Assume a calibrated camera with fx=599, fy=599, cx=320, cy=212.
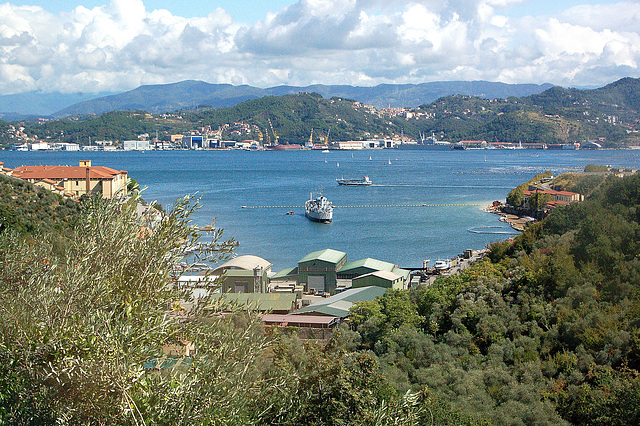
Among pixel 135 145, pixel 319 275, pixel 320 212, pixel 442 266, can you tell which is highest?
pixel 135 145

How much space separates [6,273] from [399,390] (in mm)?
2954

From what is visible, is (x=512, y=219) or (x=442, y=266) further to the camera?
(x=512, y=219)

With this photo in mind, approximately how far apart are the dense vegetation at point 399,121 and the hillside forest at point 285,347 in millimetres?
72840

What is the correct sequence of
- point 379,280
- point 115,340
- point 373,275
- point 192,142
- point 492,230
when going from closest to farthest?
point 115,340 → point 379,280 → point 373,275 → point 492,230 → point 192,142

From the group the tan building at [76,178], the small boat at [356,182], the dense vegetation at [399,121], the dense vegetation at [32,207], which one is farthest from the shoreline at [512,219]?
the dense vegetation at [399,121]

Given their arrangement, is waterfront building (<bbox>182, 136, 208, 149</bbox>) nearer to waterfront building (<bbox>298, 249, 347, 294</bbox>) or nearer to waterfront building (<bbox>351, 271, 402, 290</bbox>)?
waterfront building (<bbox>298, 249, 347, 294</bbox>)

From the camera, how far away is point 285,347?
13.2 feet

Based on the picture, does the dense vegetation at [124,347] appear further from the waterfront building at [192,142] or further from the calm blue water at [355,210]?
the waterfront building at [192,142]

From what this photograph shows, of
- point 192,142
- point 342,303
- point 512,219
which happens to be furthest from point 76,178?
point 192,142

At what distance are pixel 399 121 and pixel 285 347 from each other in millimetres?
109865

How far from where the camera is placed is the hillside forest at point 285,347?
7.62 ft

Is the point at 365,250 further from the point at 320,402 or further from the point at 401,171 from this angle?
the point at 401,171

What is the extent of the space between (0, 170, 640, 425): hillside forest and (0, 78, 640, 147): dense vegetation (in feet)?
239

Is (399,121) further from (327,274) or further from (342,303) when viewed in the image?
(342,303)
